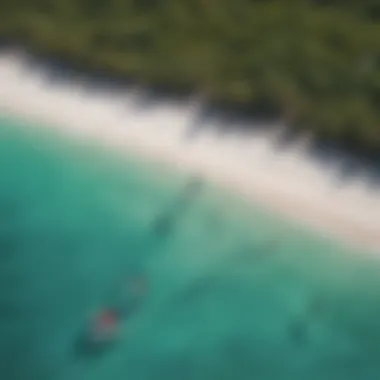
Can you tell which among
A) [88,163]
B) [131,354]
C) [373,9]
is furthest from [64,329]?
[373,9]

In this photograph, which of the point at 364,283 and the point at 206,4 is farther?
the point at 206,4

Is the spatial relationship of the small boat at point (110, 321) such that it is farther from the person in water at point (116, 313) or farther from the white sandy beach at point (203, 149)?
the white sandy beach at point (203, 149)

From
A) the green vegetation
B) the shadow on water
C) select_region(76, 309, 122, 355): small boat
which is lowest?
select_region(76, 309, 122, 355): small boat

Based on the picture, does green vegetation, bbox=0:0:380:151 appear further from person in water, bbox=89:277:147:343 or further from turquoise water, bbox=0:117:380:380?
person in water, bbox=89:277:147:343

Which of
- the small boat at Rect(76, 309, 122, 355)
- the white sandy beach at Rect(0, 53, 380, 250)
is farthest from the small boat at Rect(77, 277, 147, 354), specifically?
the white sandy beach at Rect(0, 53, 380, 250)

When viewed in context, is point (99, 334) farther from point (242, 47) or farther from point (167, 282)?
point (242, 47)

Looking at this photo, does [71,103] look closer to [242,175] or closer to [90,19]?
[90,19]
